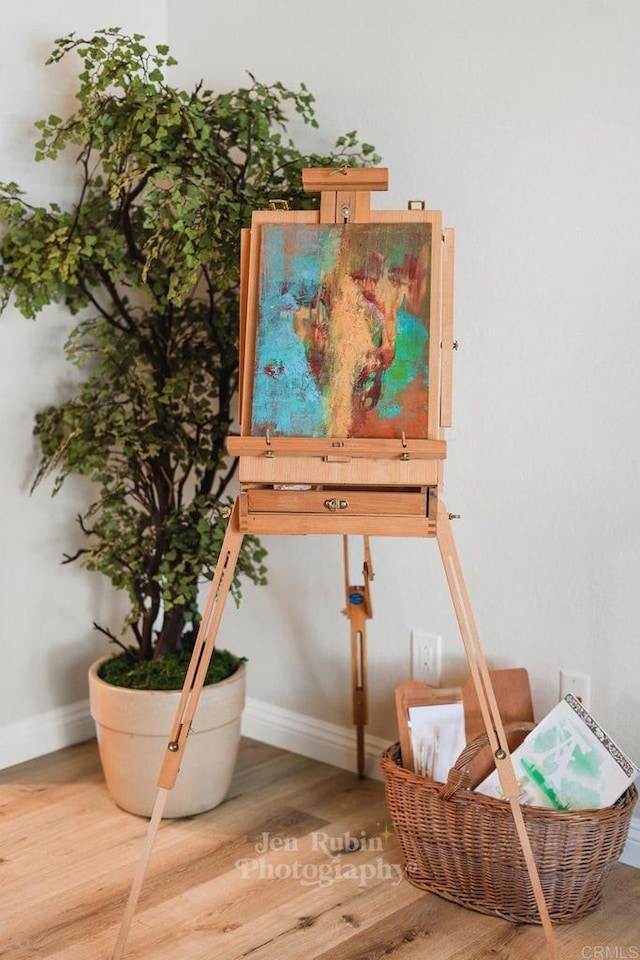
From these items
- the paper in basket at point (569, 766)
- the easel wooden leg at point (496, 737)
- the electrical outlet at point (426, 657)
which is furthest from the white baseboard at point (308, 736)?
the easel wooden leg at point (496, 737)

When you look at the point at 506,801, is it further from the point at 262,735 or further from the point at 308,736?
the point at 262,735

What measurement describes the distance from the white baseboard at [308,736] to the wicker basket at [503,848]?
1.59 ft

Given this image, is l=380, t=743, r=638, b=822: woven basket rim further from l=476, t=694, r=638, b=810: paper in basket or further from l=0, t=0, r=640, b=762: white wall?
l=0, t=0, r=640, b=762: white wall

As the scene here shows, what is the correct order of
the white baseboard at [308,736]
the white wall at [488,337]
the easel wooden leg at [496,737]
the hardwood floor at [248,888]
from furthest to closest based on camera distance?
the white baseboard at [308,736] → the white wall at [488,337] → the hardwood floor at [248,888] → the easel wooden leg at [496,737]

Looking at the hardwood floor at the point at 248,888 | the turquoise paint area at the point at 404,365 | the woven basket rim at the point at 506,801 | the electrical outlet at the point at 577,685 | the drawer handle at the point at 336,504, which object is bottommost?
the hardwood floor at the point at 248,888

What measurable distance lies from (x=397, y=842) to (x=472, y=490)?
747mm

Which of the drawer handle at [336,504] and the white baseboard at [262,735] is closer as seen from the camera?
the drawer handle at [336,504]

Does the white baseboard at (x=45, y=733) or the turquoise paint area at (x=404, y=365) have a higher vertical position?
the turquoise paint area at (x=404, y=365)

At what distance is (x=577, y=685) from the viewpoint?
2.07 meters

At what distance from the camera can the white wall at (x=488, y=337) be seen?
198 centimetres

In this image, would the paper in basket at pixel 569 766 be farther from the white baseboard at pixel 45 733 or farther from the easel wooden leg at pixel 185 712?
the white baseboard at pixel 45 733

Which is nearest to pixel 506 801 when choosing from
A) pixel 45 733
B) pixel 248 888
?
pixel 248 888

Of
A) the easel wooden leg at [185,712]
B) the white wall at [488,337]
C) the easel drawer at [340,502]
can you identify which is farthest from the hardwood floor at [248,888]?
the easel drawer at [340,502]

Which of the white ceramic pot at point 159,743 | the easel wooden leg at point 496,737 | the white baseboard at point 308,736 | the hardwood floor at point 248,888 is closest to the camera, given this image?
the easel wooden leg at point 496,737
